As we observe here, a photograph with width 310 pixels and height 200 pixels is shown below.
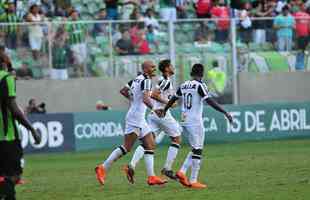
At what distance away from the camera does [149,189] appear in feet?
55.2

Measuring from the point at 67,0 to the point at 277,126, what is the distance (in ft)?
25.6

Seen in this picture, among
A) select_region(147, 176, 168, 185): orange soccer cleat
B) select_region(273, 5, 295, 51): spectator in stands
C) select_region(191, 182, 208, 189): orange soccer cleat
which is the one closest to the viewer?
select_region(191, 182, 208, 189): orange soccer cleat

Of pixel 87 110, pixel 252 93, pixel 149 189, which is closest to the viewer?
pixel 149 189

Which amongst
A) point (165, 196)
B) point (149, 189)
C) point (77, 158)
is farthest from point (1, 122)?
point (77, 158)

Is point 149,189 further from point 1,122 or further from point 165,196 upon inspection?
point 1,122

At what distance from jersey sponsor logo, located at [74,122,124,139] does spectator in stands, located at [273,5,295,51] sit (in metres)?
6.82

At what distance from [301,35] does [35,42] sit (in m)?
9.43

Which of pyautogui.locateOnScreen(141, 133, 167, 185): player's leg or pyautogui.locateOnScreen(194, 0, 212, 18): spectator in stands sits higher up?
pyautogui.locateOnScreen(194, 0, 212, 18): spectator in stands

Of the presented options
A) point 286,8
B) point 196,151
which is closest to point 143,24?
point 286,8

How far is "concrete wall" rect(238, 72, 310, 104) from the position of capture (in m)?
33.8

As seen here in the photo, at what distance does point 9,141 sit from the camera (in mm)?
12477

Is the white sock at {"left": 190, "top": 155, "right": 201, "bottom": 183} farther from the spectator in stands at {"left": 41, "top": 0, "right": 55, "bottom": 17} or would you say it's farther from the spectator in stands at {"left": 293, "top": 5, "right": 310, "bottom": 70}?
the spectator in stands at {"left": 293, "top": 5, "right": 310, "bottom": 70}

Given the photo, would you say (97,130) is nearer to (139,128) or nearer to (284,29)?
(284,29)

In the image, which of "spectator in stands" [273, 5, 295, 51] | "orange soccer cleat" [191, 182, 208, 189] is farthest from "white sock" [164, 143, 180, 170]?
"spectator in stands" [273, 5, 295, 51]
